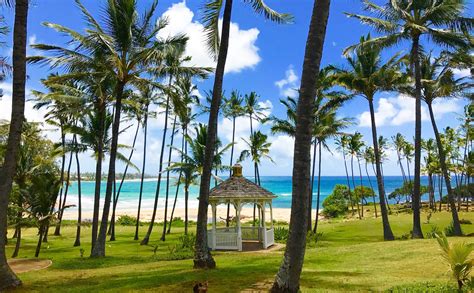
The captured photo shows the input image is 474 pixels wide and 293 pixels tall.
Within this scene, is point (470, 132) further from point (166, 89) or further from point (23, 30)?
point (23, 30)

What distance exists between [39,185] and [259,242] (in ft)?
38.9

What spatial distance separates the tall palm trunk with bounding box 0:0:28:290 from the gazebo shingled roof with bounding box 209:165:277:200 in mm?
10810

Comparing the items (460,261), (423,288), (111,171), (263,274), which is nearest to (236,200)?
(111,171)

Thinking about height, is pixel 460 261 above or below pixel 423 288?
above

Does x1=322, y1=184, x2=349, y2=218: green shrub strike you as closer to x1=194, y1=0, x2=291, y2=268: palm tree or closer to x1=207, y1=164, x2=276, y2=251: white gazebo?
x1=207, y1=164, x2=276, y2=251: white gazebo

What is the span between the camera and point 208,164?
460 inches

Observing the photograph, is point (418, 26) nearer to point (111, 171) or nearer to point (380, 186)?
point (380, 186)

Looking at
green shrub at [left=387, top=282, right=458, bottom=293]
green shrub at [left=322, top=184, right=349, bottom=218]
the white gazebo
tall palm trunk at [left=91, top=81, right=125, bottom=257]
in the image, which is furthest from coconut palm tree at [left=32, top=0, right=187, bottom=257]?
green shrub at [left=322, top=184, right=349, bottom=218]

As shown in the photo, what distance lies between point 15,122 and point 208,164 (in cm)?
529

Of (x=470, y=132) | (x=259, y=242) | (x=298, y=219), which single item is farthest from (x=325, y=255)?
(x=470, y=132)

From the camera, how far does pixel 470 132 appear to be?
41.0 meters

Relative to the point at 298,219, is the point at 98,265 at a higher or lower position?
lower

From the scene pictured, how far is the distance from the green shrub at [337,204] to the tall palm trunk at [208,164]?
43.0 m

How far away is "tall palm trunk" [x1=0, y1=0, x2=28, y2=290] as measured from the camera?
923 centimetres
